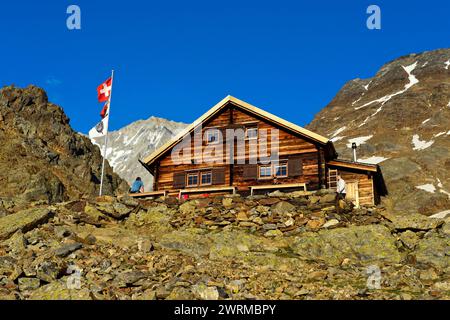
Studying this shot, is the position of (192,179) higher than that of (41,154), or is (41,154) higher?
(41,154)

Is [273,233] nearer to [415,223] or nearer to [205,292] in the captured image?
[415,223]

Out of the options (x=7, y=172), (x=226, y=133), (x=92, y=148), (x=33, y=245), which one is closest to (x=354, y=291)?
(x=33, y=245)

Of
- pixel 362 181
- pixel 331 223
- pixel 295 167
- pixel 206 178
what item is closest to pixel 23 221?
pixel 331 223

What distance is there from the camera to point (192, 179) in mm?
29875

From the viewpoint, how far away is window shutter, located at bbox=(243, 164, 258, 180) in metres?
28.4

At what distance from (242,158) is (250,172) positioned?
1115mm

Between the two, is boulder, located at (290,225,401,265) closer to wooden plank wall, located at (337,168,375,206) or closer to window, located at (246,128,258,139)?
window, located at (246,128,258,139)

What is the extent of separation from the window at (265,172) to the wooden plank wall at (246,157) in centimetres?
28

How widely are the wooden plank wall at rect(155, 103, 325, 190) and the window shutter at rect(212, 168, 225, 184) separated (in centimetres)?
26

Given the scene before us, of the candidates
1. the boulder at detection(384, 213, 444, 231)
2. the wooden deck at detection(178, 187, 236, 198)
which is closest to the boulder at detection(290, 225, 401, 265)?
the boulder at detection(384, 213, 444, 231)

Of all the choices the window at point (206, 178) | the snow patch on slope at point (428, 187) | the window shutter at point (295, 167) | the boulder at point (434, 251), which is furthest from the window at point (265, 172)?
the snow patch on slope at point (428, 187)

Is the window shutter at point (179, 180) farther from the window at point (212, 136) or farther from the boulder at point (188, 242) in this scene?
the boulder at point (188, 242)

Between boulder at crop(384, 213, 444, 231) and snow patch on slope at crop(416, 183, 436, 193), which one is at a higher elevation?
snow patch on slope at crop(416, 183, 436, 193)

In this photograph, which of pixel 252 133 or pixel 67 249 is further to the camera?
pixel 252 133
